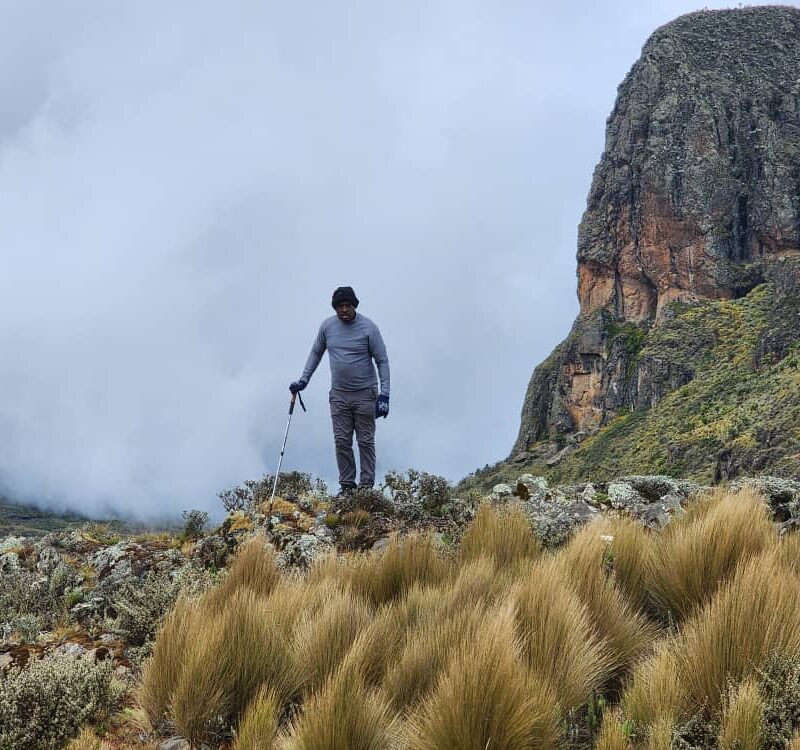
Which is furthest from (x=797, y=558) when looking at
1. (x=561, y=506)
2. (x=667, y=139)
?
(x=667, y=139)

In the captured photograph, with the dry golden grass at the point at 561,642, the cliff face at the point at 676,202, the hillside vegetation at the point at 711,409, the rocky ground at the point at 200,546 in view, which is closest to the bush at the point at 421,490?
the rocky ground at the point at 200,546

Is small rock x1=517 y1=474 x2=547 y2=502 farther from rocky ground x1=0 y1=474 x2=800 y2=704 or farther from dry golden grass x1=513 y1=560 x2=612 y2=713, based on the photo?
dry golden grass x1=513 y1=560 x2=612 y2=713

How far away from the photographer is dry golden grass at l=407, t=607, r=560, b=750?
1.98 meters

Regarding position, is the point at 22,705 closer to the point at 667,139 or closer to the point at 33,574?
the point at 33,574

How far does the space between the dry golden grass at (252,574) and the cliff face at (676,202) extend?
83.7 metres

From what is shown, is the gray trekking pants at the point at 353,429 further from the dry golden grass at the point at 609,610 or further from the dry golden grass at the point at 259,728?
the dry golden grass at the point at 259,728

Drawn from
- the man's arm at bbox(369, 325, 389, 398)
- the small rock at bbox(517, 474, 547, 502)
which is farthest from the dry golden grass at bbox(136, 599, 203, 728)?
the man's arm at bbox(369, 325, 389, 398)

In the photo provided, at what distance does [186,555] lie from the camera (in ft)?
21.4

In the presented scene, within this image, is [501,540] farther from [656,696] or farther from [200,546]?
[200,546]

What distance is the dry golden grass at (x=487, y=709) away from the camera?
1982mm

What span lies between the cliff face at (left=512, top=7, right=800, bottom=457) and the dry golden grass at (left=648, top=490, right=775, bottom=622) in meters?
82.5

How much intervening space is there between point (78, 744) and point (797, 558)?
4016 mm

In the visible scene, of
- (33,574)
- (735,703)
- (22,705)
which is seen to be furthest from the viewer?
(33,574)

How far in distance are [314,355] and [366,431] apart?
1347 millimetres
